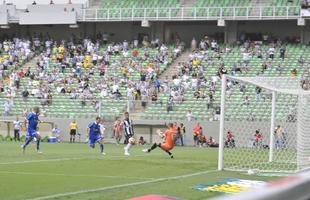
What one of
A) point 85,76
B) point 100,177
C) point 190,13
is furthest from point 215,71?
point 100,177

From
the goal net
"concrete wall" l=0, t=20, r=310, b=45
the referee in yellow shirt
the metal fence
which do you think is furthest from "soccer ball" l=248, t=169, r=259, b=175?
"concrete wall" l=0, t=20, r=310, b=45

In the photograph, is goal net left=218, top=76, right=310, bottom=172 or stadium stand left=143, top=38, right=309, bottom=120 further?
stadium stand left=143, top=38, right=309, bottom=120

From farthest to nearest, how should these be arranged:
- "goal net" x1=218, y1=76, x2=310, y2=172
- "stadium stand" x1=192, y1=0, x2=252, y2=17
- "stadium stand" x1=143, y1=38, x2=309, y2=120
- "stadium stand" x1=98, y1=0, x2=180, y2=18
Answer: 1. "stadium stand" x1=98, y1=0, x2=180, y2=18
2. "stadium stand" x1=192, y1=0, x2=252, y2=17
3. "stadium stand" x1=143, y1=38, x2=309, y2=120
4. "goal net" x1=218, y1=76, x2=310, y2=172

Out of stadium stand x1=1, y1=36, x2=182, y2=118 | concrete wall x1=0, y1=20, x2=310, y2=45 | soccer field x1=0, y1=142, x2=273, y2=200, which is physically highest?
concrete wall x1=0, y1=20, x2=310, y2=45

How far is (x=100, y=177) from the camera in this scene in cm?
1658

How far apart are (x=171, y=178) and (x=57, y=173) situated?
10.0 feet

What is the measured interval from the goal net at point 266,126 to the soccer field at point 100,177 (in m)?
1.94

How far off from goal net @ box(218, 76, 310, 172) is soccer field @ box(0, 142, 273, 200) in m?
1.94

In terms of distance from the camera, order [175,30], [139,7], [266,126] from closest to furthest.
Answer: [266,126]
[139,7]
[175,30]

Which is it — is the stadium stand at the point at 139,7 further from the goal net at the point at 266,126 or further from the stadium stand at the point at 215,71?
the goal net at the point at 266,126

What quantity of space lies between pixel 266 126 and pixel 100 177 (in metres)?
17.9

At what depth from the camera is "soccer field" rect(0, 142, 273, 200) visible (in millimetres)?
12984

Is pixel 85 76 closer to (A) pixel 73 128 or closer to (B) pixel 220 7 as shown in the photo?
(A) pixel 73 128

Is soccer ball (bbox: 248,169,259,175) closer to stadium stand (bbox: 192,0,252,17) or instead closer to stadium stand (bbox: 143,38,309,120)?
stadium stand (bbox: 143,38,309,120)
